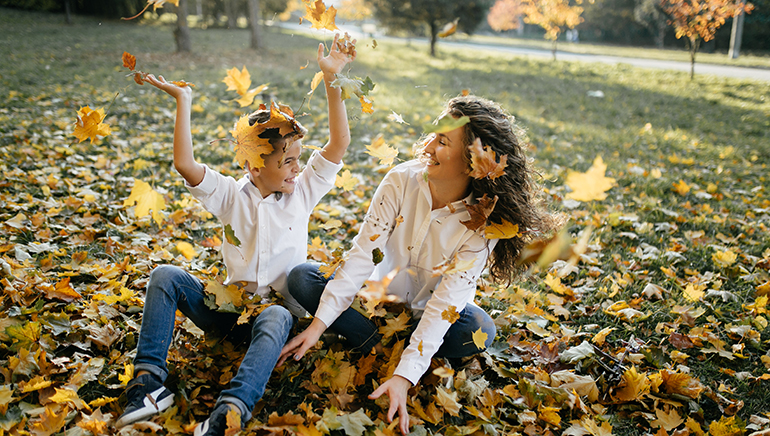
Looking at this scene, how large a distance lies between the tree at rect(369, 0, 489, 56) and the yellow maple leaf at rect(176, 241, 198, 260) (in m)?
14.0

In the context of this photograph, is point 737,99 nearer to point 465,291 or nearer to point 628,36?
point 465,291

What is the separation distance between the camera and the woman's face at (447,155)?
173 centimetres

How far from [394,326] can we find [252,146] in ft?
2.99

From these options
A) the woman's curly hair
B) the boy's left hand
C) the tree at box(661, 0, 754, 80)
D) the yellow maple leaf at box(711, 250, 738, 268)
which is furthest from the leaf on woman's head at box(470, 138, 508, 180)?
the tree at box(661, 0, 754, 80)

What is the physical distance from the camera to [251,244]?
192cm

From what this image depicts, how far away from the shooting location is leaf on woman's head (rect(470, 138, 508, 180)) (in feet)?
5.32

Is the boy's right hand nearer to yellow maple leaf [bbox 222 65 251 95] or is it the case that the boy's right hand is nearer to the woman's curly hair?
yellow maple leaf [bbox 222 65 251 95]

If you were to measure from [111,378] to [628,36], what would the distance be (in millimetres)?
31572

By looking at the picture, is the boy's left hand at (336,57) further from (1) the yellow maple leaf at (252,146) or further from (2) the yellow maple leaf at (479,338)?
(2) the yellow maple leaf at (479,338)

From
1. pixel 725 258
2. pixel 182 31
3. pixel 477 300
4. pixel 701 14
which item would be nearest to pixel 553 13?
pixel 701 14

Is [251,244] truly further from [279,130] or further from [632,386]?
[632,386]

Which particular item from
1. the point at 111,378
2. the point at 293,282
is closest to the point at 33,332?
the point at 111,378

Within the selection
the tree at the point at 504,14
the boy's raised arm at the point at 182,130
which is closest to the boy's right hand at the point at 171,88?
the boy's raised arm at the point at 182,130

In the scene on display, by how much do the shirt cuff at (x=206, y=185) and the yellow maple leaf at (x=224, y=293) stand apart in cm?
35
